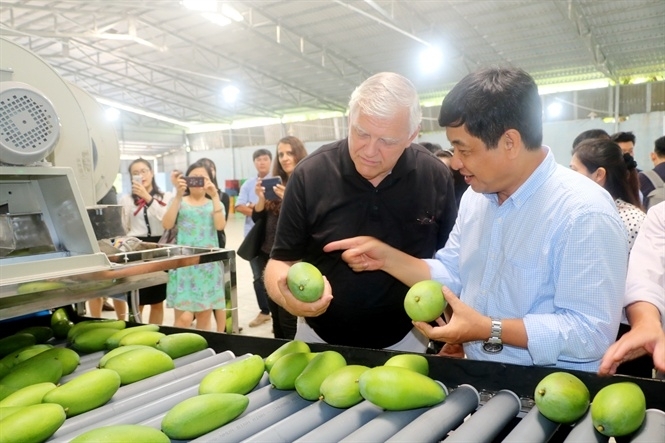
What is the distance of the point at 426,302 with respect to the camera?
1.39 meters

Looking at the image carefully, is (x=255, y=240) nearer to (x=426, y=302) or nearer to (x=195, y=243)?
(x=195, y=243)

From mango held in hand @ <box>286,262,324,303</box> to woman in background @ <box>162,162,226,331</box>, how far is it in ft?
10.9

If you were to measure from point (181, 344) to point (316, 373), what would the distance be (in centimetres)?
55

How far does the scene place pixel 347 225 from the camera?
2.13 m

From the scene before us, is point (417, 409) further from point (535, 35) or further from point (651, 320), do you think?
point (535, 35)

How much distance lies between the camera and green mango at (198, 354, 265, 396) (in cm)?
124

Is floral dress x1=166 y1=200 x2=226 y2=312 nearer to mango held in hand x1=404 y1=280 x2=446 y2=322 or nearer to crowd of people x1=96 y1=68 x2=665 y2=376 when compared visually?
crowd of people x1=96 y1=68 x2=665 y2=376

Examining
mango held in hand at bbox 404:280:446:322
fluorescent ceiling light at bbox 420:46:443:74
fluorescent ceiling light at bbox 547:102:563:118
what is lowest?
mango held in hand at bbox 404:280:446:322

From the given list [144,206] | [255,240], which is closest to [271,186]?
[255,240]

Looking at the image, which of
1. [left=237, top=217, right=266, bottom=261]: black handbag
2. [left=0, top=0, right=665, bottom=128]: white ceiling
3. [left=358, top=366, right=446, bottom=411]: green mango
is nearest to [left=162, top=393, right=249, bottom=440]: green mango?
[left=358, top=366, right=446, bottom=411]: green mango

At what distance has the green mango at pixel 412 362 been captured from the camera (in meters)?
1.28

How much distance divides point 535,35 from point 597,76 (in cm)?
355

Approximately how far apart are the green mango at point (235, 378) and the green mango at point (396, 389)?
1.01ft

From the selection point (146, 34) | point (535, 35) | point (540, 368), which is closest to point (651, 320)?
point (540, 368)
